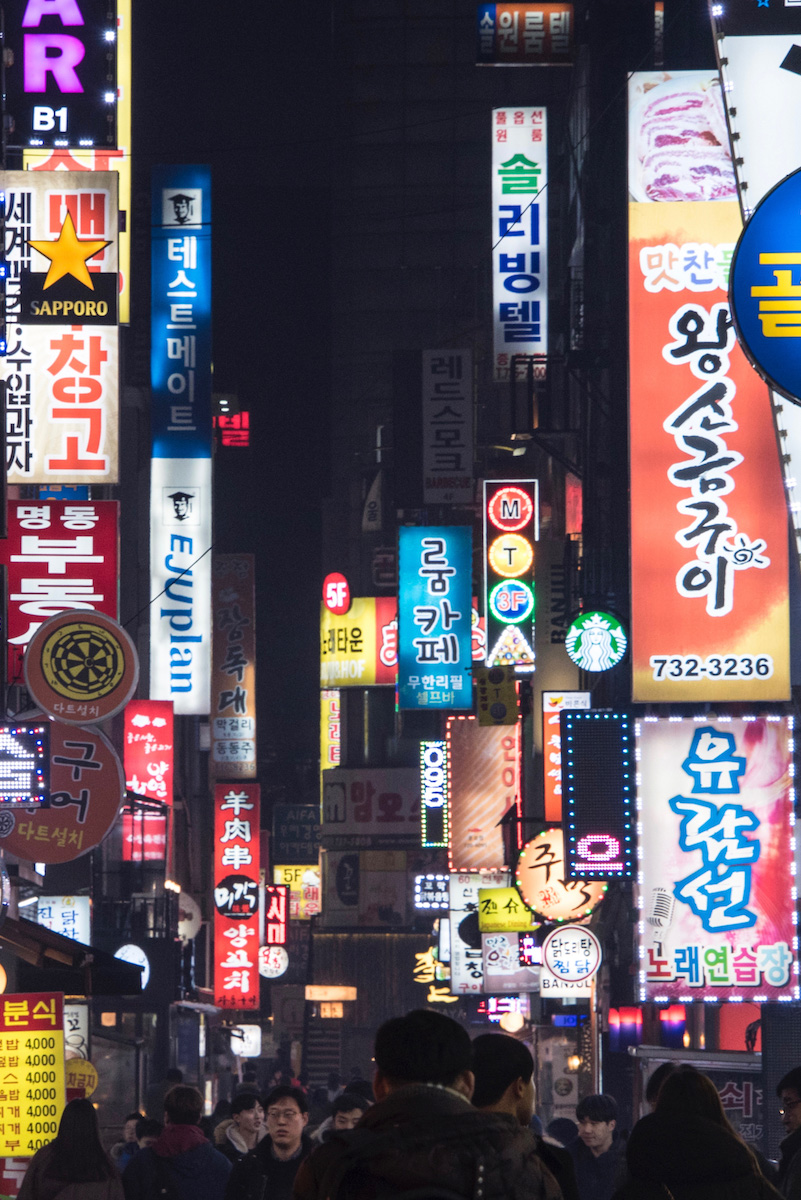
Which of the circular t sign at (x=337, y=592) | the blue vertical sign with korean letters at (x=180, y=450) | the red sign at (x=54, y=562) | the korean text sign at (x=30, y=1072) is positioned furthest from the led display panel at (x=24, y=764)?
the circular t sign at (x=337, y=592)

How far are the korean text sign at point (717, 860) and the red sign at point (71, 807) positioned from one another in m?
4.93

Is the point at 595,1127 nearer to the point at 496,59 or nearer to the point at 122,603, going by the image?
the point at 496,59

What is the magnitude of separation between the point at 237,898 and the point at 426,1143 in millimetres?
33068

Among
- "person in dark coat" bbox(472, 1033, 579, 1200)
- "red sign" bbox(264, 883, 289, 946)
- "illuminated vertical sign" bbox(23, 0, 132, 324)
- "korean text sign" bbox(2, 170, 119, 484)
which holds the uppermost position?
"illuminated vertical sign" bbox(23, 0, 132, 324)

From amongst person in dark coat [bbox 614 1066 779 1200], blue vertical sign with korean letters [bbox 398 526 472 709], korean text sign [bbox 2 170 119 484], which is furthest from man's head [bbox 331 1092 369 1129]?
blue vertical sign with korean letters [bbox 398 526 472 709]

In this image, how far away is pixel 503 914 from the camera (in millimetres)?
26750

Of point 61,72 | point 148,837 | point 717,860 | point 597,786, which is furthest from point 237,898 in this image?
point 717,860

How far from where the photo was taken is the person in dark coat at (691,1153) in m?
5.37

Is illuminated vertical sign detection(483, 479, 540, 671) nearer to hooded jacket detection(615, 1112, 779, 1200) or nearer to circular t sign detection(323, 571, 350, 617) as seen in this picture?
circular t sign detection(323, 571, 350, 617)

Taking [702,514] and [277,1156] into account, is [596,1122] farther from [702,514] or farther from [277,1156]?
[702,514]

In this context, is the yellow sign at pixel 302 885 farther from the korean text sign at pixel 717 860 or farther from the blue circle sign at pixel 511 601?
the korean text sign at pixel 717 860

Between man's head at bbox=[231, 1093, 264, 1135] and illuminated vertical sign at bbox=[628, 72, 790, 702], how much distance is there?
7.01 metres

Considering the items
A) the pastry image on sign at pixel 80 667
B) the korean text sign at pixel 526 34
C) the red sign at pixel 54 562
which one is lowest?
the pastry image on sign at pixel 80 667

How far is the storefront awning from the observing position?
1489cm
